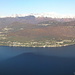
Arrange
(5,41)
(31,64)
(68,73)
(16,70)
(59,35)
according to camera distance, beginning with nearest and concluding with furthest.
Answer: (68,73)
(16,70)
(31,64)
(5,41)
(59,35)

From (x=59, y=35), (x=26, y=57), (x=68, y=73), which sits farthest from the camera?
(x=59, y=35)

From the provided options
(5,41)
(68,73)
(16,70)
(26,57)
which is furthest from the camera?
(5,41)

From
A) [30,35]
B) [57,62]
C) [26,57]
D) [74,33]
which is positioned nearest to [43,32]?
[30,35]

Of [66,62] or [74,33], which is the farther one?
[74,33]

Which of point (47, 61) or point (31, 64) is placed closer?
point (31, 64)

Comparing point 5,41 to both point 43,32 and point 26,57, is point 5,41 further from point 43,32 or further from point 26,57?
point 26,57

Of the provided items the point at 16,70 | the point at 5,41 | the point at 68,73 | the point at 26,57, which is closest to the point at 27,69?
the point at 16,70

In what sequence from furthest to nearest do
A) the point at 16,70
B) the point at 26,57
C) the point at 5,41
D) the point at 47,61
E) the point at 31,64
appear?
the point at 5,41
the point at 26,57
the point at 47,61
the point at 31,64
the point at 16,70

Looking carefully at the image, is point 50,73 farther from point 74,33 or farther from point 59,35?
point 74,33
